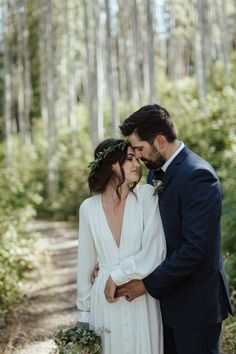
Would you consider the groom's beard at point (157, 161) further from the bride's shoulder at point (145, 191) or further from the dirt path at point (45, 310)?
the dirt path at point (45, 310)

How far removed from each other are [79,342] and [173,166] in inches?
39.7

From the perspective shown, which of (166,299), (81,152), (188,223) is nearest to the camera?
(188,223)

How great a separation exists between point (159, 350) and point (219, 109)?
8.38 metres

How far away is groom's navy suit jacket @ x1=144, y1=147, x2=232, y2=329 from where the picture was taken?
7.95 feet

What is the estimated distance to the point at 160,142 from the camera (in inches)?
102

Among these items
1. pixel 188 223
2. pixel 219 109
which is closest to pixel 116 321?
pixel 188 223

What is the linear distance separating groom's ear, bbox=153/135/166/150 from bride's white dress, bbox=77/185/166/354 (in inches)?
9.5

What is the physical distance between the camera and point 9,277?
5.31m

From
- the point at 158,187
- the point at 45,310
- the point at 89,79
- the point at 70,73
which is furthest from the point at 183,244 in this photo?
the point at 70,73

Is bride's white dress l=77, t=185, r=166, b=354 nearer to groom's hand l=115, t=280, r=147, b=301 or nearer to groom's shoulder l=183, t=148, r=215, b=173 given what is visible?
groom's hand l=115, t=280, r=147, b=301

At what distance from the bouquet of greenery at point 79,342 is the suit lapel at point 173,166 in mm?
868

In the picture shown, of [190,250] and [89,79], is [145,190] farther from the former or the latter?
[89,79]

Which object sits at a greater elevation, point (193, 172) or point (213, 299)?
point (193, 172)

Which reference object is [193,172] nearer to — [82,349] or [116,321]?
[116,321]
